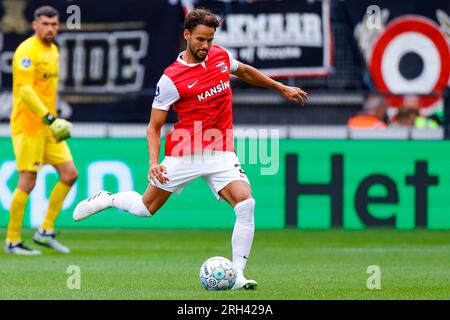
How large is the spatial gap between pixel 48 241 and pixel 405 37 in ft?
20.0

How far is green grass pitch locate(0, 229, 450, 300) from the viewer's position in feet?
30.3

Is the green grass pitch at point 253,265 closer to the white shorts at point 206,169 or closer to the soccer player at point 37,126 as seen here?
the soccer player at point 37,126

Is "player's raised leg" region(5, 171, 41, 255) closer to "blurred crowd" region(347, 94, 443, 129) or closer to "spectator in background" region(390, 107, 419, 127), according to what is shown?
"blurred crowd" region(347, 94, 443, 129)

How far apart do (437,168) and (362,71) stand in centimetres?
169

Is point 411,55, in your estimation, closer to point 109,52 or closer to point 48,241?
point 109,52

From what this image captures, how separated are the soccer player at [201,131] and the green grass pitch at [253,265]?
712 millimetres

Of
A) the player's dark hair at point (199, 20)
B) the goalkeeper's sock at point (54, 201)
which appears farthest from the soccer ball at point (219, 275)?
the goalkeeper's sock at point (54, 201)

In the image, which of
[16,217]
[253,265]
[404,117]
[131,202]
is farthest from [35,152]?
[404,117]

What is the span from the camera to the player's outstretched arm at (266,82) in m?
10.1

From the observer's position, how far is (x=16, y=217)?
13180 mm

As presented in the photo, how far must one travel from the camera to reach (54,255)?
511 inches

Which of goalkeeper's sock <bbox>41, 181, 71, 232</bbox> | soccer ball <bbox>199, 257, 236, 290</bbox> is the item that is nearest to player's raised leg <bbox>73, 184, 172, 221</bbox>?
soccer ball <bbox>199, 257, 236, 290</bbox>
